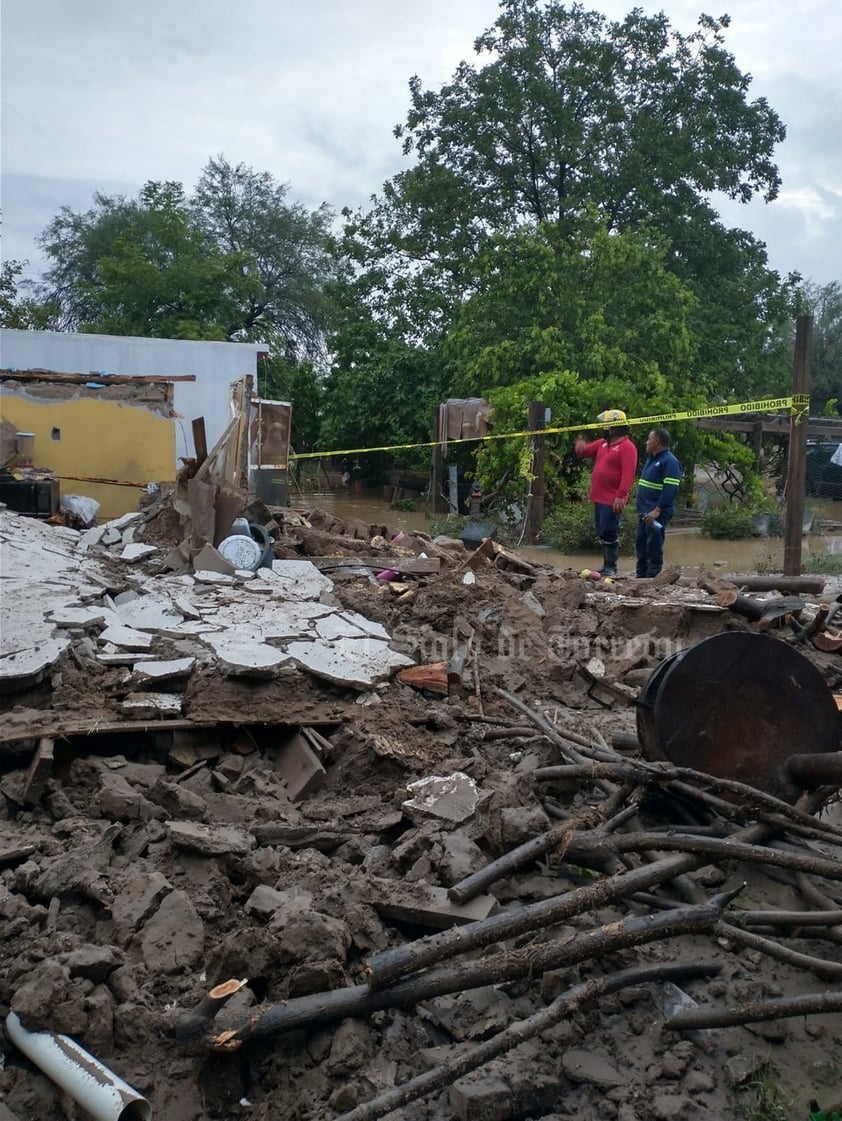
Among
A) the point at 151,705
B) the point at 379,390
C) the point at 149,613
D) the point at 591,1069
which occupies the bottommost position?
the point at 591,1069

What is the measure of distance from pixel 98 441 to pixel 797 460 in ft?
34.9

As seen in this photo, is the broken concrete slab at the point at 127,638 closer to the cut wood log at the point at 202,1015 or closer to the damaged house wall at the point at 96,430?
the cut wood log at the point at 202,1015

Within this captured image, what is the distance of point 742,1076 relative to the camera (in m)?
2.89

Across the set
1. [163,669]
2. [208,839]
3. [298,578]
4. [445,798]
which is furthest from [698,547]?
[208,839]

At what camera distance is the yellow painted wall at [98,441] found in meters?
15.3

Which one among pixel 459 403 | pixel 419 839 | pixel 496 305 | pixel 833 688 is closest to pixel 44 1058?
pixel 419 839

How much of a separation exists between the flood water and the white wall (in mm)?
3218

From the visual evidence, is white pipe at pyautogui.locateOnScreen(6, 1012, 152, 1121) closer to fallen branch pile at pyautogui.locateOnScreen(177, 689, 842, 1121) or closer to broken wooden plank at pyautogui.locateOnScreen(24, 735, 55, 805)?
fallen branch pile at pyautogui.locateOnScreen(177, 689, 842, 1121)

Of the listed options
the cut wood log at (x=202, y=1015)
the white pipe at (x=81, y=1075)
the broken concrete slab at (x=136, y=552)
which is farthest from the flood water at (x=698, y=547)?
the white pipe at (x=81, y=1075)

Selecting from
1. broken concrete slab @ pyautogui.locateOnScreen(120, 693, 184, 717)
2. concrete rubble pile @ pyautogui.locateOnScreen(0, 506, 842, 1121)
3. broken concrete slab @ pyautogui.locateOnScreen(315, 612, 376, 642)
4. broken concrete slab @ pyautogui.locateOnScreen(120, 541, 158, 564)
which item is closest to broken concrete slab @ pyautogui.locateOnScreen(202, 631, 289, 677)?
concrete rubble pile @ pyautogui.locateOnScreen(0, 506, 842, 1121)

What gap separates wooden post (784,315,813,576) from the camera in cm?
939

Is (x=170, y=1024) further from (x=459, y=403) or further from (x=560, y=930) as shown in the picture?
(x=459, y=403)

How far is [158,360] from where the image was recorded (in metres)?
19.9

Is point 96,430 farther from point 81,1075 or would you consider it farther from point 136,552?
point 81,1075
